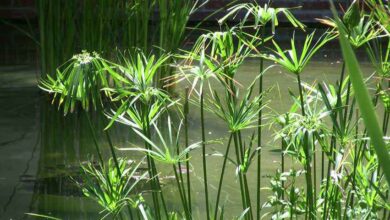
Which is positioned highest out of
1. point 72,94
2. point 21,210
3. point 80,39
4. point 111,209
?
point 80,39

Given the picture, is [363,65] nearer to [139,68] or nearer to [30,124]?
[30,124]

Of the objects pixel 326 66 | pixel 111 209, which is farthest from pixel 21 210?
pixel 326 66

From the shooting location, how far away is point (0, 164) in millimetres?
4133

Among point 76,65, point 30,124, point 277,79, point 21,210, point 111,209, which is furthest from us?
point 277,79

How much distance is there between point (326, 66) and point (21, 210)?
4.54 meters

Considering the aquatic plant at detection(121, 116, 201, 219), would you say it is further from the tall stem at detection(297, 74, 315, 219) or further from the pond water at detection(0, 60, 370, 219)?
the pond water at detection(0, 60, 370, 219)

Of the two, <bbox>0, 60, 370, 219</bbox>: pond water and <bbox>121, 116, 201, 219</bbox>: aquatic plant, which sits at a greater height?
<bbox>121, 116, 201, 219</bbox>: aquatic plant

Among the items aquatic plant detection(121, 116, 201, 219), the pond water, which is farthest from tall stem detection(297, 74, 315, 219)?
the pond water

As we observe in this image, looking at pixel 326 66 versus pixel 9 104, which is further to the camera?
pixel 326 66

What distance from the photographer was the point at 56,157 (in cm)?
428

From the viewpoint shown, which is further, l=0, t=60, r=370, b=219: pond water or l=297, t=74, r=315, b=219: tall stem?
l=0, t=60, r=370, b=219: pond water

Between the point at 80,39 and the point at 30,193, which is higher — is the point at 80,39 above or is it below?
above

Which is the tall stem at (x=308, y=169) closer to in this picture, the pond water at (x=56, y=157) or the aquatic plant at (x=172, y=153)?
the aquatic plant at (x=172, y=153)

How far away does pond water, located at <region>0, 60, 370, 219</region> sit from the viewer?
347 centimetres
